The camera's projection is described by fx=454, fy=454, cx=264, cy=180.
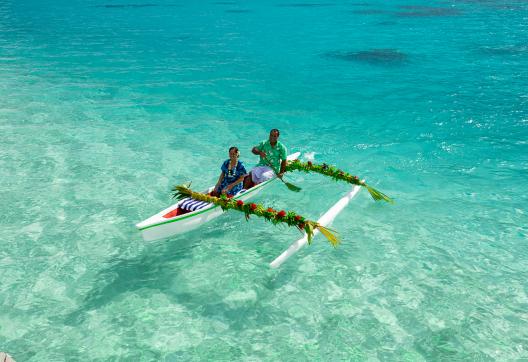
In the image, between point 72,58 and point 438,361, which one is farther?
point 72,58

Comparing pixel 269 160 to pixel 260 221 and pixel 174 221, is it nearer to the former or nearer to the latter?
pixel 260 221

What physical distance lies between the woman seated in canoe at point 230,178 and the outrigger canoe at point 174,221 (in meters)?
0.33

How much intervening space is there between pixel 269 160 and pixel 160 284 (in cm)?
449

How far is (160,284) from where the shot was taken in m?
8.77

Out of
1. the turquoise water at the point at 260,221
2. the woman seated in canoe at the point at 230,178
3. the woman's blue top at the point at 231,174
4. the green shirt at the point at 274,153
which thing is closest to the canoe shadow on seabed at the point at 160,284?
the turquoise water at the point at 260,221

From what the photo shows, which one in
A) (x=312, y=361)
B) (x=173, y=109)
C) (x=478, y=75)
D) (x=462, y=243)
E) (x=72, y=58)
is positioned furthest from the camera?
(x=72, y=58)

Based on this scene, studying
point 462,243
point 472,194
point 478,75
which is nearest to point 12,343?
point 462,243

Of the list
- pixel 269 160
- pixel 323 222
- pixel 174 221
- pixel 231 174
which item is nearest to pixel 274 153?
pixel 269 160

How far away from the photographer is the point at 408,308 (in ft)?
27.1

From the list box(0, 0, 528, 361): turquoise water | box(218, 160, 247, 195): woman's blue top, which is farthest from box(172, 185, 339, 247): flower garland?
box(0, 0, 528, 361): turquoise water

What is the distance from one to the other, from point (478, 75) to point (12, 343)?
85.1 ft

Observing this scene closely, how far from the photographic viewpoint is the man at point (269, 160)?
→ 1148 cm

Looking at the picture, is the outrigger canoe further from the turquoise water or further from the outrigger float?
the turquoise water

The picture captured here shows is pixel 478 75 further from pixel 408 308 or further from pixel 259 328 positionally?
pixel 259 328
